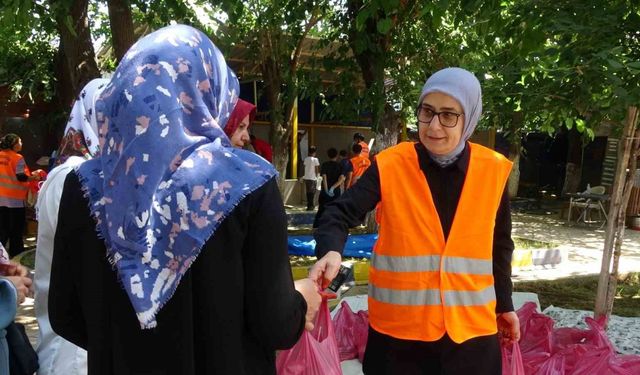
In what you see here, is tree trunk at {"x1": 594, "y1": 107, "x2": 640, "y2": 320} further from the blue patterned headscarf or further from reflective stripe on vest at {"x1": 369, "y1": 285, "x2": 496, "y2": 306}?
the blue patterned headscarf

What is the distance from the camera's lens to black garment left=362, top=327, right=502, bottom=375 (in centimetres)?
205

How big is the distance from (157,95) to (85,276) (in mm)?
444

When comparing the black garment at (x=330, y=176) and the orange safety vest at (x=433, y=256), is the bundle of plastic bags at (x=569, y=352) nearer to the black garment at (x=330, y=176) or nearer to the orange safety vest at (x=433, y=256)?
the orange safety vest at (x=433, y=256)

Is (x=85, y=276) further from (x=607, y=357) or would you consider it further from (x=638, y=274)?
(x=638, y=274)

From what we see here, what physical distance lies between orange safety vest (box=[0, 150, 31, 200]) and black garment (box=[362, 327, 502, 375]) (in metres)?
6.26

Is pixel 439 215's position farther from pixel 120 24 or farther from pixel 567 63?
pixel 120 24

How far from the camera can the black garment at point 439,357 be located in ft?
6.73

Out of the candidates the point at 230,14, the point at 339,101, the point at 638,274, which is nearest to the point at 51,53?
the point at 339,101

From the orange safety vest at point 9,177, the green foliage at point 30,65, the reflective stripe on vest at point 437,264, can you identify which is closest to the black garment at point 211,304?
the reflective stripe on vest at point 437,264

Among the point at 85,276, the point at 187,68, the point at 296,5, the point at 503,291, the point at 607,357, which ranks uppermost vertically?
the point at 296,5

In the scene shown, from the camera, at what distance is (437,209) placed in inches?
82.8

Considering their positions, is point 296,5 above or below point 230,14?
above

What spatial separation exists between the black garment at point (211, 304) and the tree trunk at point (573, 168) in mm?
16556

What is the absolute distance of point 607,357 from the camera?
9.36ft
